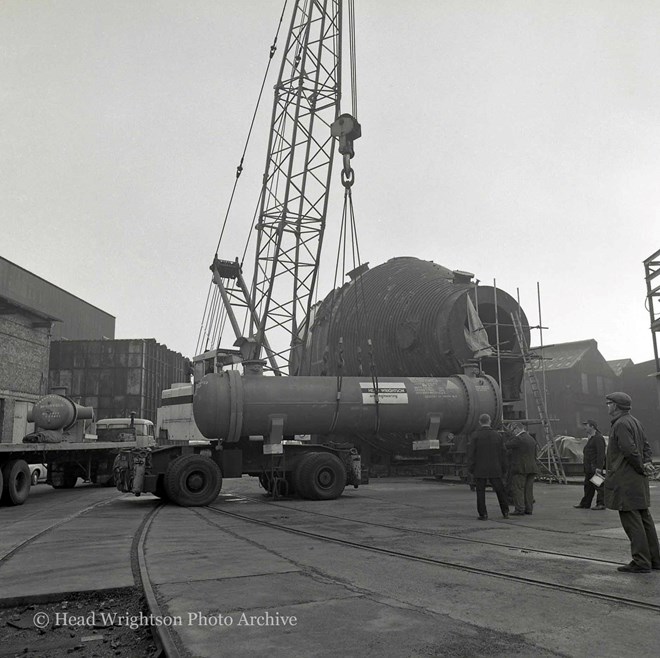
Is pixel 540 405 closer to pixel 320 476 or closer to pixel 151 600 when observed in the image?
pixel 320 476

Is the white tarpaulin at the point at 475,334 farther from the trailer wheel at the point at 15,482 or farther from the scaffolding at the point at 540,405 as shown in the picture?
the trailer wheel at the point at 15,482

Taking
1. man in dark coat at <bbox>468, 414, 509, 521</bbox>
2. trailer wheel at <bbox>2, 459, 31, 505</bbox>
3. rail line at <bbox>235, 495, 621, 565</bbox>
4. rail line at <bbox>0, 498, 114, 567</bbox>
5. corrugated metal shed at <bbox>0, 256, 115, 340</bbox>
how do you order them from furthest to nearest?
corrugated metal shed at <bbox>0, 256, 115, 340</bbox> → trailer wheel at <bbox>2, 459, 31, 505</bbox> → man in dark coat at <bbox>468, 414, 509, 521</bbox> → rail line at <bbox>0, 498, 114, 567</bbox> → rail line at <bbox>235, 495, 621, 565</bbox>

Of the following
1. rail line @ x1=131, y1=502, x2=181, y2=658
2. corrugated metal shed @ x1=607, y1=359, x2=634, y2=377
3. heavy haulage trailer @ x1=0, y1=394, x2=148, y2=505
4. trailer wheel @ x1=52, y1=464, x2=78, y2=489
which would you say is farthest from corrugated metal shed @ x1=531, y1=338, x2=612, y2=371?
rail line @ x1=131, y1=502, x2=181, y2=658

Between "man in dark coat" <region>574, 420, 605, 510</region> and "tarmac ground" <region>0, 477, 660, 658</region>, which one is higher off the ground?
"man in dark coat" <region>574, 420, 605, 510</region>

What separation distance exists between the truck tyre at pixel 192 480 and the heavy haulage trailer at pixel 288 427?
0.07 feet

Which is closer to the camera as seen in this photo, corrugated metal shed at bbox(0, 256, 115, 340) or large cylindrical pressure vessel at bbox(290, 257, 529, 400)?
large cylindrical pressure vessel at bbox(290, 257, 529, 400)

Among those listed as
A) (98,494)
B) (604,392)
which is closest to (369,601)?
(98,494)

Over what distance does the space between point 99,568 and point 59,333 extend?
46.8 m

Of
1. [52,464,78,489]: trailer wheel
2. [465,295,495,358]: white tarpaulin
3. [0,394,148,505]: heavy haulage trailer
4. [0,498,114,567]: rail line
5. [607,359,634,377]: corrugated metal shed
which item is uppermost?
[607,359,634,377]: corrugated metal shed

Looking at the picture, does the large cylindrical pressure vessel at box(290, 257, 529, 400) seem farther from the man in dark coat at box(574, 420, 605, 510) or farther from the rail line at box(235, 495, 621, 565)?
the rail line at box(235, 495, 621, 565)

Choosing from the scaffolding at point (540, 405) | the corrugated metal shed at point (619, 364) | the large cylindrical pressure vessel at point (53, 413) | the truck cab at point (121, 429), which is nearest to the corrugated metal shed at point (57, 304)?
the truck cab at point (121, 429)

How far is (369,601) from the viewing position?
479 centimetres

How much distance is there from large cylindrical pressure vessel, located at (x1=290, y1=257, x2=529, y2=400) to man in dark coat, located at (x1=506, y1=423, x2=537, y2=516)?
24.1 ft

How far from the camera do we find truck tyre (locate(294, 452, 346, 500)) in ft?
46.3
